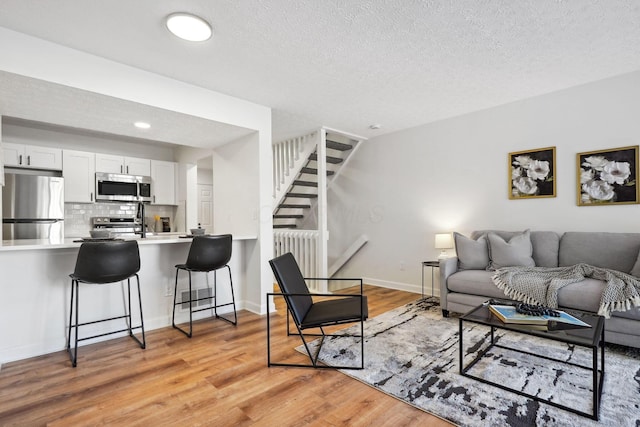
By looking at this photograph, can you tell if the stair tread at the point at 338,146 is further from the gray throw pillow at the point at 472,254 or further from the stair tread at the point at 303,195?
the gray throw pillow at the point at 472,254

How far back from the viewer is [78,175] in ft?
16.2

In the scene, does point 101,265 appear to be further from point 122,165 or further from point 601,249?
point 601,249

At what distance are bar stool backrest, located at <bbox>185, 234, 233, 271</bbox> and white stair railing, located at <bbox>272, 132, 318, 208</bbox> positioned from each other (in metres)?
2.15

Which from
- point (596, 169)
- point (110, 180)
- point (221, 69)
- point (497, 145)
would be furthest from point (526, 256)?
point (110, 180)

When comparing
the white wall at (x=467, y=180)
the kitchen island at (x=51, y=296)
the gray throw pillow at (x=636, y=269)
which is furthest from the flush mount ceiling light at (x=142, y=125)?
the gray throw pillow at (x=636, y=269)

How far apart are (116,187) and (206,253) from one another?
3174 mm

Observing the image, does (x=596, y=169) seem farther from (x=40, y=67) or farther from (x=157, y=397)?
(x=40, y=67)

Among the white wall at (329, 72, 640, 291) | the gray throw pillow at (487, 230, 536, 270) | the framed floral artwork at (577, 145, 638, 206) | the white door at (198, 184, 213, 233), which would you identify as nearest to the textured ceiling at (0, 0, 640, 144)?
the white wall at (329, 72, 640, 291)

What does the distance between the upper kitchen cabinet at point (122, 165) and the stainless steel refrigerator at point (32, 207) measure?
623mm

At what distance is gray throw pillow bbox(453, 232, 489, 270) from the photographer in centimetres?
354

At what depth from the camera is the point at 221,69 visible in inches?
110

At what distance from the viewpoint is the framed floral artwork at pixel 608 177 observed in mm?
3152

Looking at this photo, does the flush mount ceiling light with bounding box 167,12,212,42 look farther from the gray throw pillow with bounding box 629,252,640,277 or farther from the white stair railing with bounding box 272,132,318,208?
the gray throw pillow with bounding box 629,252,640,277

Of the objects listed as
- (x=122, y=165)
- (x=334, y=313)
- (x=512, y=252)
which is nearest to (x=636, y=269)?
(x=512, y=252)
